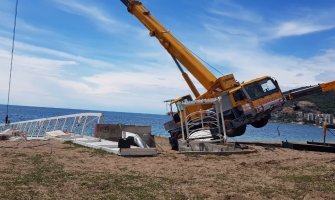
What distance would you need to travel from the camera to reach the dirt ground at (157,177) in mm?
7273

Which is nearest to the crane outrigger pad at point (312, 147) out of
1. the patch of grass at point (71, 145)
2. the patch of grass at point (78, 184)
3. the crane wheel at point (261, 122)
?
the crane wheel at point (261, 122)

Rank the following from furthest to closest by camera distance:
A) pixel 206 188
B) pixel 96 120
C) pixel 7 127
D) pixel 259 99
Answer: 1. pixel 7 127
2. pixel 96 120
3. pixel 259 99
4. pixel 206 188

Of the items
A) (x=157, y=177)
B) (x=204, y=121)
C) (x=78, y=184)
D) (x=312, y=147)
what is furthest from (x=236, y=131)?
(x=78, y=184)

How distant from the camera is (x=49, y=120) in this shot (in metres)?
23.8

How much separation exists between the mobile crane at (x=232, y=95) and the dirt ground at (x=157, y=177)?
5.76 meters

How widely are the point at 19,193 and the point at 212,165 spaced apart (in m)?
5.89

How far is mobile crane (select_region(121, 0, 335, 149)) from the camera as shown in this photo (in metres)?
18.3

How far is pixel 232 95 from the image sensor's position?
18.4m

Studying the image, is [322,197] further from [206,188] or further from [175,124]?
[175,124]

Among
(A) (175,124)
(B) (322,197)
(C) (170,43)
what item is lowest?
(B) (322,197)

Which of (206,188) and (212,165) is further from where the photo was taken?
(212,165)

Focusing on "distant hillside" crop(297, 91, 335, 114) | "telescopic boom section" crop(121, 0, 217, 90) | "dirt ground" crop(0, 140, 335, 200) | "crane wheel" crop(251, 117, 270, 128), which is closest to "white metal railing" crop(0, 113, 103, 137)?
"telescopic boom section" crop(121, 0, 217, 90)

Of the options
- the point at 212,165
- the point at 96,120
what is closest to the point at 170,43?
the point at 96,120

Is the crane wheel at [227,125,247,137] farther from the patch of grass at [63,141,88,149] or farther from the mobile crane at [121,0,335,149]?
the patch of grass at [63,141,88,149]
